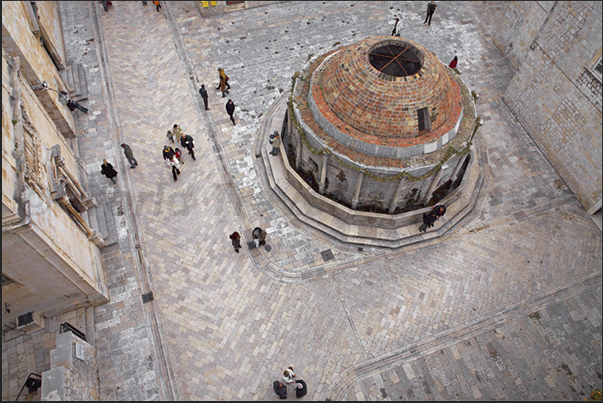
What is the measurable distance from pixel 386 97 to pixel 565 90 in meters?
10.1

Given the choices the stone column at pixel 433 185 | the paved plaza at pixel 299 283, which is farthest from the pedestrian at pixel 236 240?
the stone column at pixel 433 185

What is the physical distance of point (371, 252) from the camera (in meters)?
16.2

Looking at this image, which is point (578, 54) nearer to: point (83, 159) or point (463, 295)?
point (463, 295)

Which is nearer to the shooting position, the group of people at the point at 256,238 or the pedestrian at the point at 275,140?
the group of people at the point at 256,238

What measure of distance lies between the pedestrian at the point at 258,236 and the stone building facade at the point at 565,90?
49.1ft

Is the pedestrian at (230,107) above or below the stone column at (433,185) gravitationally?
above

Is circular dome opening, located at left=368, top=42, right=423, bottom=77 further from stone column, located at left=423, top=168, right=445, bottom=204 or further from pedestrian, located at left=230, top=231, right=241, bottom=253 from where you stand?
pedestrian, located at left=230, top=231, right=241, bottom=253

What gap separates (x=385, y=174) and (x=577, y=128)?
33.8 feet

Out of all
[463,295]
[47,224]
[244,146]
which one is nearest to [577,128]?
[463,295]

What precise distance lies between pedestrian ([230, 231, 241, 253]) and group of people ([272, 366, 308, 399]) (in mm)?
5345

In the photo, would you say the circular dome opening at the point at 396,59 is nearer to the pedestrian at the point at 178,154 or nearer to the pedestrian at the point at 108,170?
the pedestrian at the point at 178,154

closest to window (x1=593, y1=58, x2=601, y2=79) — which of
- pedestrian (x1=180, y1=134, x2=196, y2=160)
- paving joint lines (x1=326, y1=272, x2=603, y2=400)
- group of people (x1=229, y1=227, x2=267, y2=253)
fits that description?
paving joint lines (x1=326, y1=272, x2=603, y2=400)

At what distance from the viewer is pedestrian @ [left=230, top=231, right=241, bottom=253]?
15.0 m

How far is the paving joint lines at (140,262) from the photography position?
13391mm
